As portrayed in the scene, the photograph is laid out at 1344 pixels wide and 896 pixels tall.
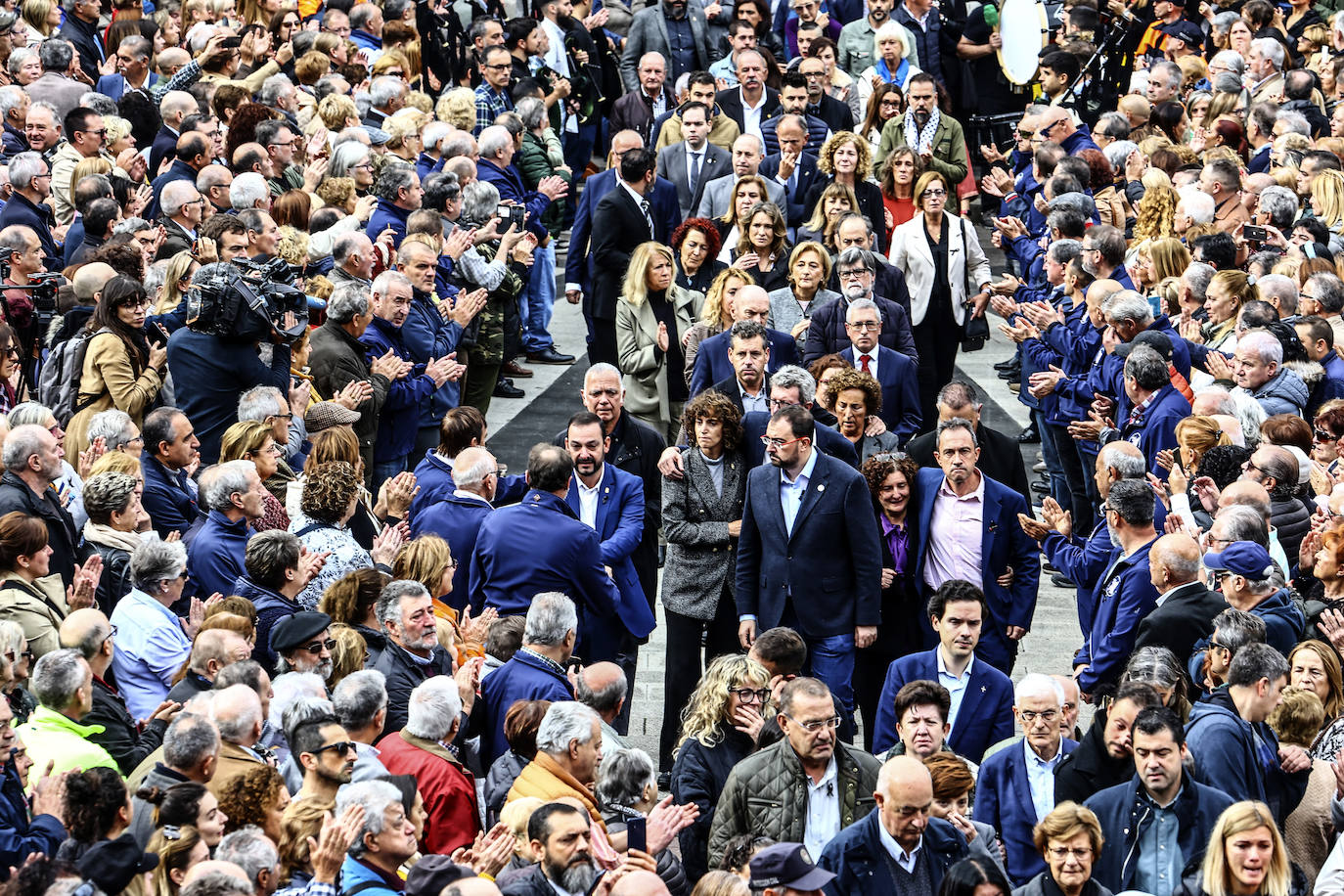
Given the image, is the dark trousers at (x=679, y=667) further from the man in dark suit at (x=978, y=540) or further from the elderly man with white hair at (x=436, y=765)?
the elderly man with white hair at (x=436, y=765)

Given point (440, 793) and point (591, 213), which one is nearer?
point (440, 793)

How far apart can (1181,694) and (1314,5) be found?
13.4m

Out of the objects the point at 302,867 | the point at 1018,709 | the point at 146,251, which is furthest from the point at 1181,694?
the point at 146,251

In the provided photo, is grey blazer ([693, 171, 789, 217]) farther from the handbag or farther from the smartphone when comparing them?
the smartphone

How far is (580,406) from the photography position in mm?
14430

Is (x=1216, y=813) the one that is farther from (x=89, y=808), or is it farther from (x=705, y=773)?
(x=89, y=808)

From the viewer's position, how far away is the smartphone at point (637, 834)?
6.82 metres

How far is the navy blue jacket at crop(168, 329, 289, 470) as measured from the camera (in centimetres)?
1037

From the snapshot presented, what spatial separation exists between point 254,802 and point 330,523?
2.50m

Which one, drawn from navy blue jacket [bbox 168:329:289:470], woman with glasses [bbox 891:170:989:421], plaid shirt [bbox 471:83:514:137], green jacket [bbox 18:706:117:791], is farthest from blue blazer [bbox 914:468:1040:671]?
plaid shirt [bbox 471:83:514:137]

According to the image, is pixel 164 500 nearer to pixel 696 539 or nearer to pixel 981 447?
pixel 696 539

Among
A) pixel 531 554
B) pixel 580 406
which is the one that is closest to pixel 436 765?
pixel 531 554

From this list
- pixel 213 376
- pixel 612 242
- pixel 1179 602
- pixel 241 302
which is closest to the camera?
pixel 1179 602

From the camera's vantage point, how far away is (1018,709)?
743 cm
